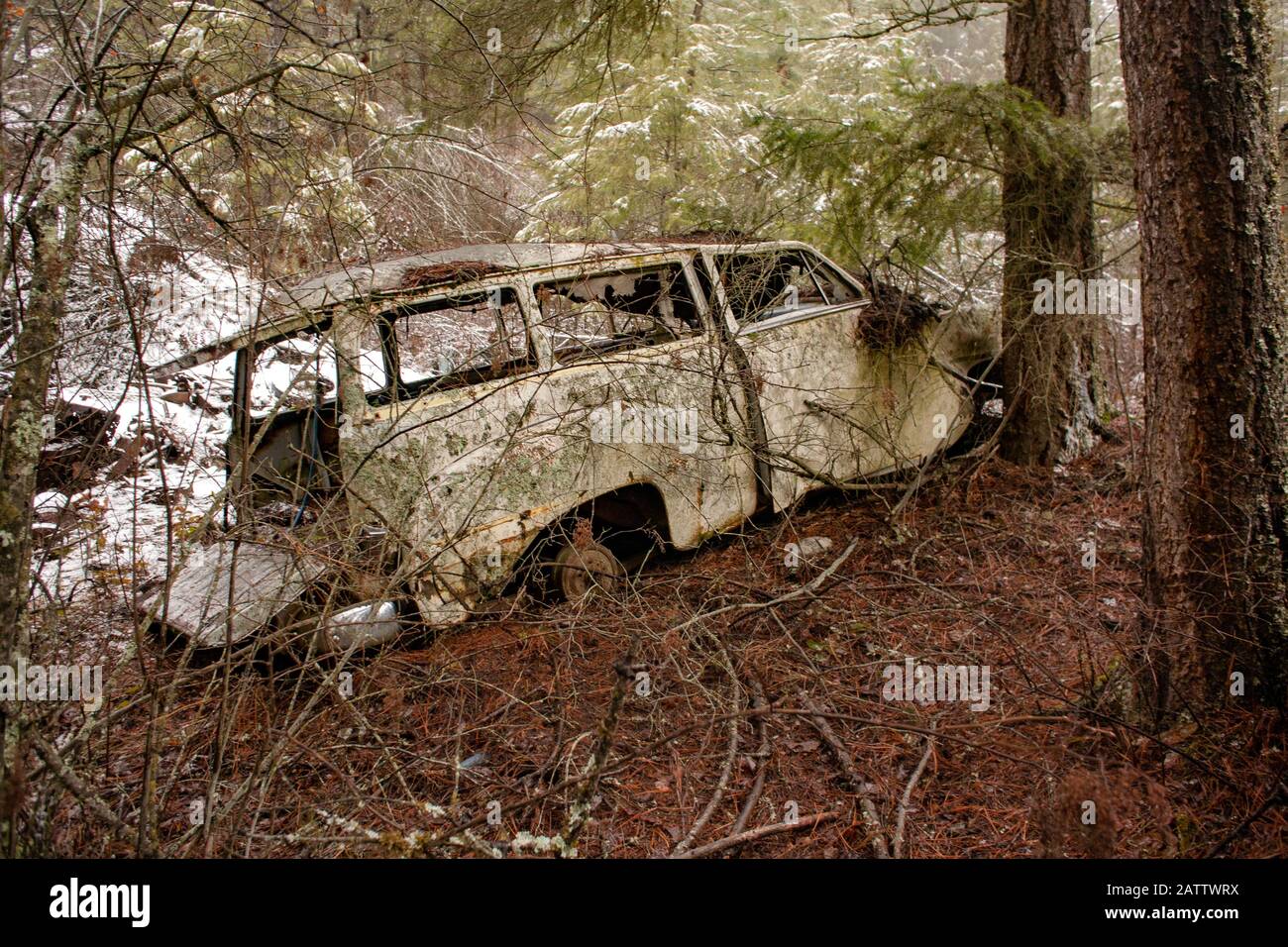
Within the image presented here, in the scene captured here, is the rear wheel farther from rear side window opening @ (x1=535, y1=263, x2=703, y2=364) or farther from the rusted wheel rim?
rear side window opening @ (x1=535, y1=263, x2=703, y2=364)

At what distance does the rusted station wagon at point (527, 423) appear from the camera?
377 centimetres

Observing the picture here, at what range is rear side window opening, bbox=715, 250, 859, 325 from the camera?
508 cm

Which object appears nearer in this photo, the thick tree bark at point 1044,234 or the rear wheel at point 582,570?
the rear wheel at point 582,570

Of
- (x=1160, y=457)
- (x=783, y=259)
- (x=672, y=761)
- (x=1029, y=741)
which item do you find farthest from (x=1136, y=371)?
(x=672, y=761)

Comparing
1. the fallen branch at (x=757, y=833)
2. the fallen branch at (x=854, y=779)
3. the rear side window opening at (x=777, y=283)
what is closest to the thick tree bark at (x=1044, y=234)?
the rear side window opening at (x=777, y=283)

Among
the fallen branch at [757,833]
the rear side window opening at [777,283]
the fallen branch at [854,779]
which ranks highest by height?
the rear side window opening at [777,283]

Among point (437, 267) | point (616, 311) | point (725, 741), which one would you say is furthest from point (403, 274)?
point (725, 741)

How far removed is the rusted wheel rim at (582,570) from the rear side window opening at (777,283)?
1610 mm

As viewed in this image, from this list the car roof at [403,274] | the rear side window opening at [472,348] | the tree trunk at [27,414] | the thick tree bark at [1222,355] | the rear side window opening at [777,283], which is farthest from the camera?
the rear side window opening at [777,283]

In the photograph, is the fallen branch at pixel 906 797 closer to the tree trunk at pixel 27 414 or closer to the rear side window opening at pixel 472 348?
the rear side window opening at pixel 472 348

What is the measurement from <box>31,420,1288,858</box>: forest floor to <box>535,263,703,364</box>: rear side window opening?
144cm

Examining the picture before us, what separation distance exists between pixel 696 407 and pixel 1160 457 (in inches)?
93.7

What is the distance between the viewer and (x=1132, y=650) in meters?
3.41

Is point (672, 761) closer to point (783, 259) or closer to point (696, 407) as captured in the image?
point (696, 407)
